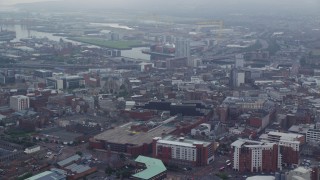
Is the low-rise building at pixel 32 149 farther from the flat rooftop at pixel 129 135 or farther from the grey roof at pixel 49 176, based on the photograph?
the grey roof at pixel 49 176

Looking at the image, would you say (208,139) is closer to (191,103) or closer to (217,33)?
(191,103)

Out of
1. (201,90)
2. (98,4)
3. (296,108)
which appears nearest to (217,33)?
(201,90)

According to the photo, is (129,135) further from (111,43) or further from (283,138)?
(111,43)

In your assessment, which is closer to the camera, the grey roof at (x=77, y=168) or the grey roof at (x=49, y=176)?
the grey roof at (x=49, y=176)

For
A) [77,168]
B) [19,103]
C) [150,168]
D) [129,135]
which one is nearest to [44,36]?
[19,103]

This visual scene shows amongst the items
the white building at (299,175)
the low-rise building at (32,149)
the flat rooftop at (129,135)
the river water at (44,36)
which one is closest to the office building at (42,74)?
the river water at (44,36)

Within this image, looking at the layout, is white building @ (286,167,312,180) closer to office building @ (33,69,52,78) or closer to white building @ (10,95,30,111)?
white building @ (10,95,30,111)

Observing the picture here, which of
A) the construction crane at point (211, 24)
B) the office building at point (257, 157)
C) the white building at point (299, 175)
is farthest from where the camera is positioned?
the construction crane at point (211, 24)
